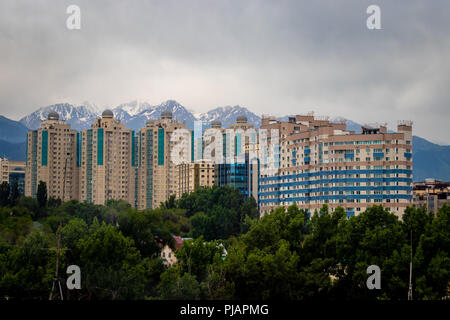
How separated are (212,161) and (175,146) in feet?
14.1

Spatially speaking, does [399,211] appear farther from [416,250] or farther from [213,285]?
[213,285]

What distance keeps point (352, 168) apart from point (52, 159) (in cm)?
3356

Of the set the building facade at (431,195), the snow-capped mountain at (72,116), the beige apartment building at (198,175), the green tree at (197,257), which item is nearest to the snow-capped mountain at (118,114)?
the snow-capped mountain at (72,116)

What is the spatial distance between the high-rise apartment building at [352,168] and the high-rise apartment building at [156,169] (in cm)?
2262

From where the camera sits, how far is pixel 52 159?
73250mm

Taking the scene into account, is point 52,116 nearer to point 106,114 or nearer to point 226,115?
point 106,114

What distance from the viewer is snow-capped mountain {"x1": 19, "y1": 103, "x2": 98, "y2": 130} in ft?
297

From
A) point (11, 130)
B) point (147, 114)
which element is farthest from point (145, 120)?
point (11, 130)

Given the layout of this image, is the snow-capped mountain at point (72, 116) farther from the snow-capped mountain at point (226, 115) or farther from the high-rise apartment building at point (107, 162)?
the snow-capped mountain at point (226, 115)

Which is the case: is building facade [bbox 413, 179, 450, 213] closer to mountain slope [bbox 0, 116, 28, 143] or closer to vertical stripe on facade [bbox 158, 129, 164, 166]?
vertical stripe on facade [bbox 158, 129, 164, 166]

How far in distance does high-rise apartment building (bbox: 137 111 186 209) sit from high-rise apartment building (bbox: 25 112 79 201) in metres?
6.24

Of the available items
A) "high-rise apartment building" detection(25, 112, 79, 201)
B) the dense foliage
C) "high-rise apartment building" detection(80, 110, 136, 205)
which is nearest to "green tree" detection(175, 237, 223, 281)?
the dense foliage

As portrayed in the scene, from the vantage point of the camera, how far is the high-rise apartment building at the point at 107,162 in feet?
235
